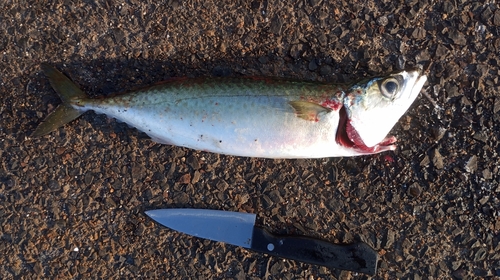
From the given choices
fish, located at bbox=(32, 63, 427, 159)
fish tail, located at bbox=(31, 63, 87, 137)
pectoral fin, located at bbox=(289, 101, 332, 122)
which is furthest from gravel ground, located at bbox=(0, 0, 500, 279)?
pectoral fin, located at bbox=(289, 101, 332, 122)

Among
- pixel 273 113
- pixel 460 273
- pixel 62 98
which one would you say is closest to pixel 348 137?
pixel 273 113

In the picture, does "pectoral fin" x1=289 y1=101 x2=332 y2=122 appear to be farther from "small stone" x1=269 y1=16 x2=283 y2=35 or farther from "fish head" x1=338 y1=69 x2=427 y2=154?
"small stone" x1=269 y1=16 x2=283 y2=35

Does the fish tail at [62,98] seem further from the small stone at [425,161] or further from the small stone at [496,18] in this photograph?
the small stone at [496,18]

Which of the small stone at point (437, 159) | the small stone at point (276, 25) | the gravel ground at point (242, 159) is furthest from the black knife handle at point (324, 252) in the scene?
the small stone at point (276, 25)

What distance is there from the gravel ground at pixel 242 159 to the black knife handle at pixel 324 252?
117mm

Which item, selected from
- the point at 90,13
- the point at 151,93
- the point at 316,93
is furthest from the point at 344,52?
the point at 90,13

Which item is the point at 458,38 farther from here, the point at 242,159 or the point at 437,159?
the point at 242,159

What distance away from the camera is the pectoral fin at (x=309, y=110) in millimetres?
2424

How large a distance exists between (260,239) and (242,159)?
2.00ft

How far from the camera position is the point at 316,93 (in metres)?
2.46

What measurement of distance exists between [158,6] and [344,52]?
1.46 m

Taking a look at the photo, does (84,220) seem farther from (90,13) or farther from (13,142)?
(90,13)

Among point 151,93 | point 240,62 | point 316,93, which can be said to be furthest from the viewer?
point 240,62

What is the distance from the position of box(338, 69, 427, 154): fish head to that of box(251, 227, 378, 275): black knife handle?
0.80m
